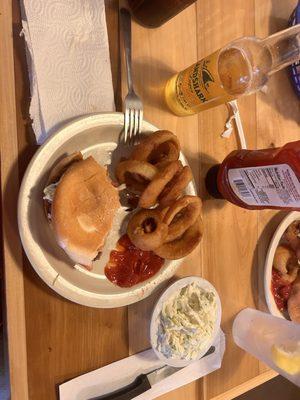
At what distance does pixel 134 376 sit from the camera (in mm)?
797

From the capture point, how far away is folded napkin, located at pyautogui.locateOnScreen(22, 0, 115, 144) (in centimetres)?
67

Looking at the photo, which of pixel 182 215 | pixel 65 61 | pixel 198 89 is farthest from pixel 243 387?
pixel 65 61

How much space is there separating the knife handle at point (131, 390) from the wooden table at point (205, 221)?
0.06 metres

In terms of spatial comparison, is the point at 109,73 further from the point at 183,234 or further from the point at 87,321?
the point at 87,321

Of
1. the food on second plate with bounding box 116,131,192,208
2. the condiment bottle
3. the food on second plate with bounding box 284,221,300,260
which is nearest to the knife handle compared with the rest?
the food on second plate with bounding box 116,131,192,208

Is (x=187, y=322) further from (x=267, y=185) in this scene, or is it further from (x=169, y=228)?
(x=267, y=185)

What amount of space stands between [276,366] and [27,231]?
596 mm

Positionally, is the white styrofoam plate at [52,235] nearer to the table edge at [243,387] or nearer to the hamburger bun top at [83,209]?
the hamburger bun top at [83,209]

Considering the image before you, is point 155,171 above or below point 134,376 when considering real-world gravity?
above

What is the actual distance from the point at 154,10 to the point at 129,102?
17 cm

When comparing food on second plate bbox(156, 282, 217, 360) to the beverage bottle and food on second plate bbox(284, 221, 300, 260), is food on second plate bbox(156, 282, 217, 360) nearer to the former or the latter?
food on second plate bbox(284, 221, 300, 260)

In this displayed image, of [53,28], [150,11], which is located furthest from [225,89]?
[53,28]

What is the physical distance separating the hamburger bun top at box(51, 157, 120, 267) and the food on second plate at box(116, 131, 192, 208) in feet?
0.16

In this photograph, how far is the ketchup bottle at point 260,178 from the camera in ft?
2.15
